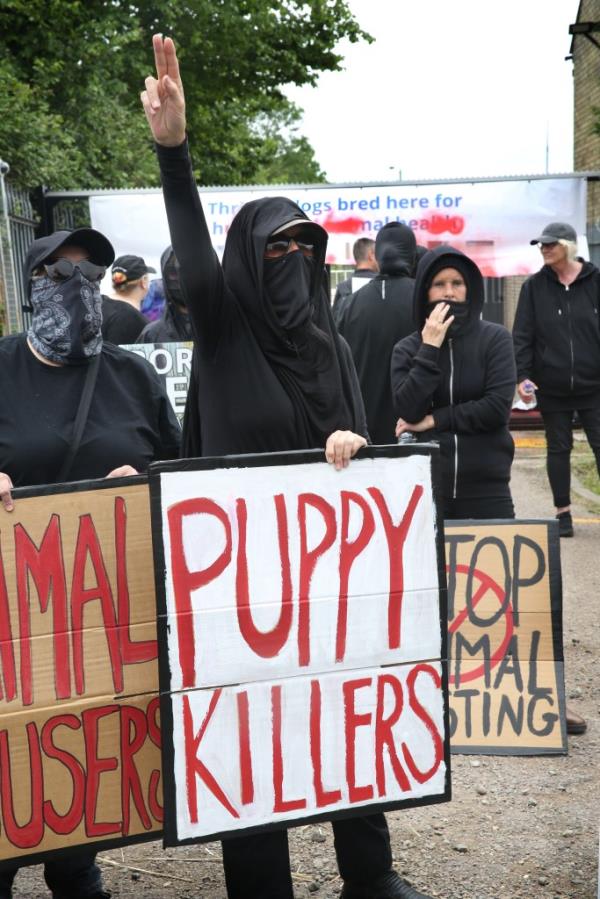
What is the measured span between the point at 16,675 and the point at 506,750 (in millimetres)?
2237

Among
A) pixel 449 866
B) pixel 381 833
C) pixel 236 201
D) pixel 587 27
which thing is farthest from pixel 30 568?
pixel 587 27

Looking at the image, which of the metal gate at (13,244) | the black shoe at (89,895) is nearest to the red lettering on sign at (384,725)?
the black shoe at (89,895)

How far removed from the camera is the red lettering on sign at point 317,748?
260 cm

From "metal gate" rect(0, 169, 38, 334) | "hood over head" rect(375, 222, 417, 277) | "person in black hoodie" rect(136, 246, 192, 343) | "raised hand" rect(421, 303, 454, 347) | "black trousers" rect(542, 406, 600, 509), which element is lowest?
"black trousers" rect(542, 406, 600, 509)

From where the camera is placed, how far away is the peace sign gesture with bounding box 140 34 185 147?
2.44 m

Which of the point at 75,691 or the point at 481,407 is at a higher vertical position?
the point at 481,407

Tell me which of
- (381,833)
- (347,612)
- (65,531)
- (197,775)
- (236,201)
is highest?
(236,201)

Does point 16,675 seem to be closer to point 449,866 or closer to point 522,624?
point 449,866

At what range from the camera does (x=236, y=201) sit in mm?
11617

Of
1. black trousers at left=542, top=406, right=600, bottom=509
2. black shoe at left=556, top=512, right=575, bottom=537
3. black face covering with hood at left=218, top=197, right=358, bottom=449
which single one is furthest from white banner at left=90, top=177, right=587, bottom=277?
black face covering with hood at left=218, top=197, right=358, bottom=449

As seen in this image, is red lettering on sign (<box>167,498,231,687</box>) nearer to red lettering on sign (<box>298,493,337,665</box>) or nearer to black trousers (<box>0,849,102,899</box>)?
red lettering on sign (<box>298,493,337,665</box>)

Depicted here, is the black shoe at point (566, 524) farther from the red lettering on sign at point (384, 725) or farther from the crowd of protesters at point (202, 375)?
the red lettering on sign at point (384, 725)

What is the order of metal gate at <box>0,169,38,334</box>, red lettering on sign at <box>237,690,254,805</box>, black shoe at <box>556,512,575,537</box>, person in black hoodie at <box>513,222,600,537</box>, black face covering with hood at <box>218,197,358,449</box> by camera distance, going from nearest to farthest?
red lettering on sign at <box>237,690,254,805</box> < black face covering with hood at <box>218,197,358,449</box> < person in black hoodie at <box>513,222,600,537</box> < black shoe at <box>556,512,575,537</box> < metal gate at <box>0,169,38,334</box>

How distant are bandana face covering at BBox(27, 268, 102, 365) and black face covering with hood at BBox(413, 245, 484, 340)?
67.6 inches
